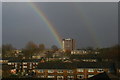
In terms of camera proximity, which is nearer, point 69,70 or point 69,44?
point 69,70

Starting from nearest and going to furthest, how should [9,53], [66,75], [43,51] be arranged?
[66,75], [9,53], [43,51]

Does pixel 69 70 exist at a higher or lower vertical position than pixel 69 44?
lower

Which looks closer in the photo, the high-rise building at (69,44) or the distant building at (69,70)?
the distant building at (69,70)

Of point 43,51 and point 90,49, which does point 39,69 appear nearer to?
point 43,51

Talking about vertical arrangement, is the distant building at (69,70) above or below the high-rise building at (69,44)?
below

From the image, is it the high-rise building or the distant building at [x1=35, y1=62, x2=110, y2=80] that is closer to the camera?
the distant building at [x1=35, y1=62, x2=110, y2=80]

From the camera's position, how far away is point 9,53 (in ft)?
146

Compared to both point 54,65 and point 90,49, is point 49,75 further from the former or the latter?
point 90,49

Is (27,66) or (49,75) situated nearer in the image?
(49,75)

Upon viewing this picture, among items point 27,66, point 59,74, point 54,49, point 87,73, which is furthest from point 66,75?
point 54,49

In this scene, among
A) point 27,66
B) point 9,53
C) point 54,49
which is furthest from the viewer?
point 54,49

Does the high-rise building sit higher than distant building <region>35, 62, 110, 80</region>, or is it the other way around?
the high-rise building

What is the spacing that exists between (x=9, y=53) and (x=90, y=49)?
73.2 feet

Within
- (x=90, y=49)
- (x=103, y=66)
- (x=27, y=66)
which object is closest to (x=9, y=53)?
(x=27, y=66)
